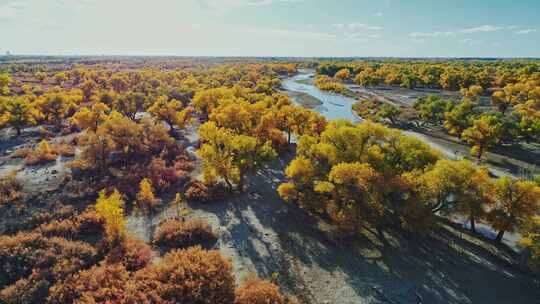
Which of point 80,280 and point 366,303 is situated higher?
point 80,280

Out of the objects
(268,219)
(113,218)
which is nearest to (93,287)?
(113,218)

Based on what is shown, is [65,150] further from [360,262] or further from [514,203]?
[514,203]

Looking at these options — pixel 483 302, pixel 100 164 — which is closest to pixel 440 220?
pixel 483 302

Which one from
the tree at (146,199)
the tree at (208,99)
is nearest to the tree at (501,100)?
the tree at (208,99)

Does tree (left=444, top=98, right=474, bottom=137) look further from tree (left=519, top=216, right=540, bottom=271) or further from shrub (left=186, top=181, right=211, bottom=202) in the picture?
shrub (left=186, top=181, right=211, bottom=202)

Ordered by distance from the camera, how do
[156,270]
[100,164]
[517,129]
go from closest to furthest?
[156,270] → [100,164] → [517,129]

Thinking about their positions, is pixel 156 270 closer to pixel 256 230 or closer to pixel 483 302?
pixel 256 230
